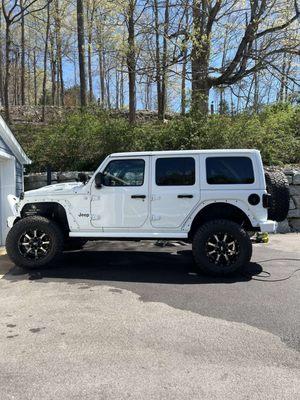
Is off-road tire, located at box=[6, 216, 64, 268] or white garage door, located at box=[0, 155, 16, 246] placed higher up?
white garage door, located at box=[0, 155, 16, 246]

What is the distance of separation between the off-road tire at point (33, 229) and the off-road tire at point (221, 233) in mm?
2363

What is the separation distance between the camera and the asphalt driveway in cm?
368

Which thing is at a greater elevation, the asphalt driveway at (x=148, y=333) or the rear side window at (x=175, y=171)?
the rear side window at (x=175, y=171)

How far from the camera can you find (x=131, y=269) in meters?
7.89

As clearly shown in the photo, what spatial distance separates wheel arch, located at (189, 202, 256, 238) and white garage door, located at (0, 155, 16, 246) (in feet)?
16.6

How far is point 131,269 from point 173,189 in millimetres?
1574

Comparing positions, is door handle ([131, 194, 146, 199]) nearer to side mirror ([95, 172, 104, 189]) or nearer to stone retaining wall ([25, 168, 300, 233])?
side mirror ([95, 172, 104, 189])

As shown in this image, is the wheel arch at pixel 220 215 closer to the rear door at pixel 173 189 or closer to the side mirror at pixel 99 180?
the rear door at pixel 173 189

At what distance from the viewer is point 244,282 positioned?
697 cm

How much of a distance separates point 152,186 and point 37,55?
27.7 metres

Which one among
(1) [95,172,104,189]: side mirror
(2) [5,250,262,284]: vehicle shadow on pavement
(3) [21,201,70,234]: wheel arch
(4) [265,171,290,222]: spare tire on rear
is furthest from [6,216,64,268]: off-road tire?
(4) [265,171,290,222]: spare tire on rear

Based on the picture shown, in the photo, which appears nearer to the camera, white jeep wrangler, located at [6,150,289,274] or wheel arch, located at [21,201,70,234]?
white jeep wrangler, located at [6,150,289,274]

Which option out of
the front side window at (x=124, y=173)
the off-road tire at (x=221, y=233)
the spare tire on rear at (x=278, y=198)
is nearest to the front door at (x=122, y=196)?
the front side window at (x=124, y=173)

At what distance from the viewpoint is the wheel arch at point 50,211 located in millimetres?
8055
